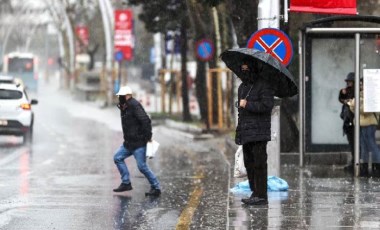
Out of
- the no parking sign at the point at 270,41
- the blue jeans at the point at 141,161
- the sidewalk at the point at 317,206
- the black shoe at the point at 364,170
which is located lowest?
the black shoe at the point at 364,170

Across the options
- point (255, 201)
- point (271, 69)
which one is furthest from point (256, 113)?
point (255, 201)

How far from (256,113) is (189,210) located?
60.6 inches

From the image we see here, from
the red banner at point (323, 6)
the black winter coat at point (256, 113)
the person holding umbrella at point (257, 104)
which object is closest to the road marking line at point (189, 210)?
the person holding umbrella at point (257, 104)

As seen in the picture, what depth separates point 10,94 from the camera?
28.1 meters

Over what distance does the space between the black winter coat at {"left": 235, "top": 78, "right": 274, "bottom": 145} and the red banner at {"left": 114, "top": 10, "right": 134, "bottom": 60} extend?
3376 cm

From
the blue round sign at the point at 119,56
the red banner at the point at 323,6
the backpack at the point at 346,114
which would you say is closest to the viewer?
the red banner at the point at 323,6

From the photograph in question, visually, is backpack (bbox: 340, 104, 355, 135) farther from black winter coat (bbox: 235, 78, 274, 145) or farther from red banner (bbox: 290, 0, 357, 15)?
black winter coat (bbox: 235, 78, 274, 145)

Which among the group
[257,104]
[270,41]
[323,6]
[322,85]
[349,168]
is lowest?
[349,168]

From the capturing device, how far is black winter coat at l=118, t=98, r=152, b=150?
46.9ft

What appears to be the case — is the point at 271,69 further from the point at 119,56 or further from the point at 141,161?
the point at 119,56

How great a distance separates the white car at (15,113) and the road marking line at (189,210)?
1306 cm

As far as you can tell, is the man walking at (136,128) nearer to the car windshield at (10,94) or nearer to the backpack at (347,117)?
the backpack at (347,117)

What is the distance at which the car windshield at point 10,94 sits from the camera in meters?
27.9

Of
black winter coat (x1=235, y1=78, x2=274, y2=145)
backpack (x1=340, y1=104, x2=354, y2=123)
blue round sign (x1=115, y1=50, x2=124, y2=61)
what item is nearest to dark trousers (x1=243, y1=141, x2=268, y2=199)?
black winter coat (x1=235, y1=78, x2=274, y2=145)
